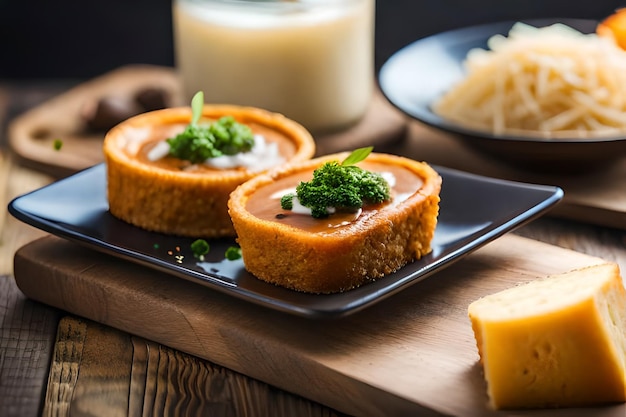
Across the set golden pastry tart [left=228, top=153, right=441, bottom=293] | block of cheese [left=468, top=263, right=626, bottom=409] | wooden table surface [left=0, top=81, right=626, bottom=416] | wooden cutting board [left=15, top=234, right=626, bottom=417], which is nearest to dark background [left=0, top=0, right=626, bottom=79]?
wooden table surface [left=0, top=81, right=626, bottom=416]

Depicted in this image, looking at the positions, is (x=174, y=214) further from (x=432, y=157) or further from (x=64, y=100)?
(x=64, y=100)

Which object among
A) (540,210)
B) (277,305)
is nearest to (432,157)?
(540,210)

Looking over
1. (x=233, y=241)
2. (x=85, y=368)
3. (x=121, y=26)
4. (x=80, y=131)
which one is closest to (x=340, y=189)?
(x=233, y=241)

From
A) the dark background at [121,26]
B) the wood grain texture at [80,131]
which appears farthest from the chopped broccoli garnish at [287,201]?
the dark background at [121,26]

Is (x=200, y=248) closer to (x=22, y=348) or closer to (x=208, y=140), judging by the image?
(x=208, y=140)

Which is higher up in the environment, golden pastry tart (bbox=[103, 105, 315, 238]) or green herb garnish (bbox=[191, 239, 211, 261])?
golden pastry tart (bbox=[103, 105, 315, 238])

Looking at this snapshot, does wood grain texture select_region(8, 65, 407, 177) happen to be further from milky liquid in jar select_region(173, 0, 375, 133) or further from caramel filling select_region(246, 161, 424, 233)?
caramel filling select_region(246, 161, 424, 233)

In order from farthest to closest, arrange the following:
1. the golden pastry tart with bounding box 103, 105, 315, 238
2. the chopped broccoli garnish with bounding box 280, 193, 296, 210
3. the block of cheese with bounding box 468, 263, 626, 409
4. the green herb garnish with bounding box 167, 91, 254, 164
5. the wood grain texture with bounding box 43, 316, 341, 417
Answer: the green herb garnish with bounding box 167, 91, 254, 164, the golden pastry tart with bounding box 103, 105, 315, 238, the chopped broccoli garnish with bounding box 280, 193, 296, 210, the wood grain texture with bounding box 43, 316, 341, 417, the block of cheese with bounding box 468, 263, 626, 409
